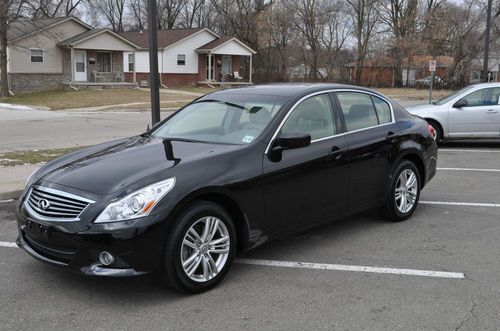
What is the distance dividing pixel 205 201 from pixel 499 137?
10.4 meters

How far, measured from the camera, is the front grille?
156 inches

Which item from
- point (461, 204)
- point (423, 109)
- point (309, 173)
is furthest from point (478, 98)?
point (309, 173)

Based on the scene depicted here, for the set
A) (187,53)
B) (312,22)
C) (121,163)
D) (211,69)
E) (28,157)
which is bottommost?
(28,157)

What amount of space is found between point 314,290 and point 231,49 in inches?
1700

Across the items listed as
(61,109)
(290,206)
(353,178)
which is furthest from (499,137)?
(61,109)

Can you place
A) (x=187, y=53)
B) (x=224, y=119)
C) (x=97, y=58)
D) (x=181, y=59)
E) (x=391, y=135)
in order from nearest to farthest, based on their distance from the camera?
(x=224, y=119), (x=391, y=135), (x=97, y=58), (x=181, y=59), (x=187, y=53)

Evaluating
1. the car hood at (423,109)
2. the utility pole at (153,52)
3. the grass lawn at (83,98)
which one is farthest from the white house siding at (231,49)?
the utility pole at (153,52)

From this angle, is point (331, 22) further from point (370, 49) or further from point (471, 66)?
point (471, 66)

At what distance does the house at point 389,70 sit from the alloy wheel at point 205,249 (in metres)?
49.3

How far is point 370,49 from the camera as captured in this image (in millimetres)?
52375

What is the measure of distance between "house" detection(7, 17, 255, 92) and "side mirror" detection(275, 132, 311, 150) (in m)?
30.4

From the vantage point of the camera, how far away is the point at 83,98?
3045cm

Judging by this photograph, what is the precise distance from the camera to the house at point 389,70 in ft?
167

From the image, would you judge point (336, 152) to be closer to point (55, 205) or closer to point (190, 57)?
point (55, 205)
